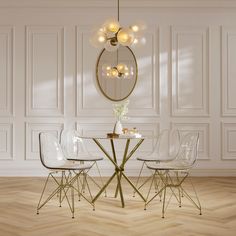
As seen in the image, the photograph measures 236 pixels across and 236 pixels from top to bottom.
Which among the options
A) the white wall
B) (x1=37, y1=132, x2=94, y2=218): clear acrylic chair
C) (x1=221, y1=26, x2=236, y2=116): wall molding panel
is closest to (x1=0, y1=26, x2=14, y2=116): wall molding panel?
the white wall

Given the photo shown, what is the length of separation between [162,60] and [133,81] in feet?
2.05

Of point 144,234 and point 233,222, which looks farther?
point 233,222

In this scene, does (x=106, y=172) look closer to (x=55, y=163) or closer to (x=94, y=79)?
(x=94, y=79)

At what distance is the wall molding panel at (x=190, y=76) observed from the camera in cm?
805

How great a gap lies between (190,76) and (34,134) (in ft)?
9.42

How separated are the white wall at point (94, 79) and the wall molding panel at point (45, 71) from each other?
0.02 m

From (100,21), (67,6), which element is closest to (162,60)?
(100,21)

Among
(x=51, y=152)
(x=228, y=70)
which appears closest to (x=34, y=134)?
(x=51, y=152)

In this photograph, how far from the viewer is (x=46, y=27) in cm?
805

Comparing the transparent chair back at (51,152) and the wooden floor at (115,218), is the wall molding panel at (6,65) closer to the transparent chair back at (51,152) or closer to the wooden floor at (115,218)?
the wooden floor at (115,218)

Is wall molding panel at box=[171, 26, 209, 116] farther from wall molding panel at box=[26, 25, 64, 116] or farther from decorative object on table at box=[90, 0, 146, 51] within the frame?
decorative object on table at box=[90, 0, 146, 51]

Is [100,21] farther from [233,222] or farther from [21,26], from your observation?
[233,222]

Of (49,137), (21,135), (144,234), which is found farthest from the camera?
(21,135)

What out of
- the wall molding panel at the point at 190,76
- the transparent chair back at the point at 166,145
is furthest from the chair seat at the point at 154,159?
the wall molding panel at the point at 190,76
